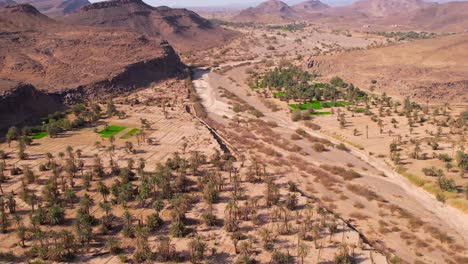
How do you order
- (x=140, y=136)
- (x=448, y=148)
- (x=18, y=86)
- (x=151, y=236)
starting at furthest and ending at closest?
(x=18, y=86)
(x=140, y=136)
(x=448, y=148)
(x=151, y=236)

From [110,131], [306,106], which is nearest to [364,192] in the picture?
[306,106]

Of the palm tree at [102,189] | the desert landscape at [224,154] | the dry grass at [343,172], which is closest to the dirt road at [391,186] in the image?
the desert landscape at [224,154]

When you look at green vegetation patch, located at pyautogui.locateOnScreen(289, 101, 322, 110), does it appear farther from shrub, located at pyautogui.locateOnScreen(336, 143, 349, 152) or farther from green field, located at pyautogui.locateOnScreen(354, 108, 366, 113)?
shrub, located at pyautogui.locateOnScreen(336, 143, 349, 152)

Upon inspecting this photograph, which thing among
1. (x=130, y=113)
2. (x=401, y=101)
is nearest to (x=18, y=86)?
(x=130, y=113)

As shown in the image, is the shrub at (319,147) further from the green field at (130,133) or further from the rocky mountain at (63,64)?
the rocky mountain at (63,64)

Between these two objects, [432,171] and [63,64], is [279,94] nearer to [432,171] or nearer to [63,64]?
[432,171]

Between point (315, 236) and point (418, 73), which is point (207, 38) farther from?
point (315, 236)

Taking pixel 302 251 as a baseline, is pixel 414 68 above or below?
above
